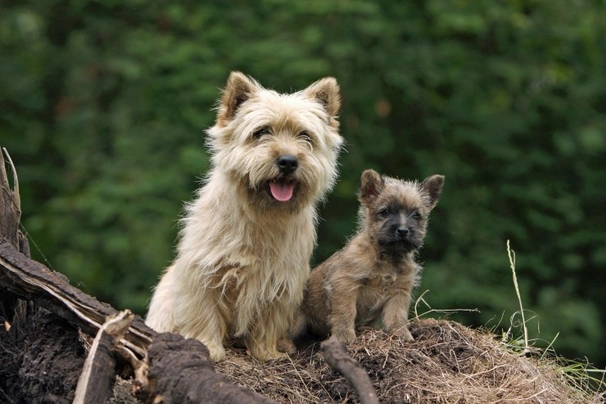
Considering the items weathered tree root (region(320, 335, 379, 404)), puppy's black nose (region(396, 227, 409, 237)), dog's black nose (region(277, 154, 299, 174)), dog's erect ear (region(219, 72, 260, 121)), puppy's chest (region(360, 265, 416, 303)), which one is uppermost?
dog's erect ear (region(219, 72, 260, 121))

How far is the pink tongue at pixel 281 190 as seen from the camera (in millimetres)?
7387

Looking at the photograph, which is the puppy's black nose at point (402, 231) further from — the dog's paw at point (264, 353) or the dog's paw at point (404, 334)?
the dog's paw at point (264, 353)

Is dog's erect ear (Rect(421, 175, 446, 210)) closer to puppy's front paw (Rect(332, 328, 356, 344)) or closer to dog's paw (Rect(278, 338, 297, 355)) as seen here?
puppy's front paw (Rect(332, 328, 356, 344))

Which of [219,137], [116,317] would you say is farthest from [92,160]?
[116,317]

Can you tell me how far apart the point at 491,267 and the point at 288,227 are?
24.7ft

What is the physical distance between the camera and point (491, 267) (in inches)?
576

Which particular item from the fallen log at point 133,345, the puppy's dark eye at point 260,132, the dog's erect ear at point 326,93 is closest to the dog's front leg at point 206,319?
the puppy's dark eye at point 260,132

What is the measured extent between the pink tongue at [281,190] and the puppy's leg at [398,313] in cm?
104

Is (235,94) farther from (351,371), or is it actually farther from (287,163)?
(351,371)

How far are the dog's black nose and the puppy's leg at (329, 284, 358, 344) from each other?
0.88 meters

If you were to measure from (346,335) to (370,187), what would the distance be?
3.76ft

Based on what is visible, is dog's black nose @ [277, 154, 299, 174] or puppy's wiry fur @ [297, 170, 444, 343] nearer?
dog's black nose @ [277, 154, 299, 174]

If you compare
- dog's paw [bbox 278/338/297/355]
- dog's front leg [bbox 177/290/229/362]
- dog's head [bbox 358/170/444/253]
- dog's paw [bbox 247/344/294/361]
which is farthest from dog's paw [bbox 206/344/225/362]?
dog's head [bbox 358/170/444/253]

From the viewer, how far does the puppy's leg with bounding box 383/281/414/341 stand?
731cm
